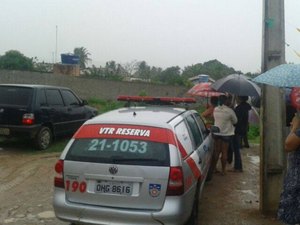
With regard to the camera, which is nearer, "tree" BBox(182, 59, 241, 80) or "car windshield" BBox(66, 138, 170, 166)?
"car windshield" BBox(66, 138, 170, 166)

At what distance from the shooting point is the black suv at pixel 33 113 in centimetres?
1016

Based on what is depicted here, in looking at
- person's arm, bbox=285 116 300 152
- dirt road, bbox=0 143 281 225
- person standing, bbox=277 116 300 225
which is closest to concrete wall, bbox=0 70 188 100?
dirt road, bbox=0 143 281 225

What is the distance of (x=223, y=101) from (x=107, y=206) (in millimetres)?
4453

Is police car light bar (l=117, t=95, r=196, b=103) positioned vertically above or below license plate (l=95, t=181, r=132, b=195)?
above

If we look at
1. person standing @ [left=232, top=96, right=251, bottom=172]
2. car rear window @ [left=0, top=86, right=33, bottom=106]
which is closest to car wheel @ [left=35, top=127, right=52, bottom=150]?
car rear window @ [left=0, top=86, right=33, bottom=106]

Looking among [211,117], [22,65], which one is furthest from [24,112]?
[22,65]

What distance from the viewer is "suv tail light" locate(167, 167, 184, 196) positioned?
4297 millimetres

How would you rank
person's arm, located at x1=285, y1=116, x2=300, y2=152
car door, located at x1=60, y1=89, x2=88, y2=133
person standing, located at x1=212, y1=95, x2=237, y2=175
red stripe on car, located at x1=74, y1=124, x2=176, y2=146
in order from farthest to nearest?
car door, located at x1=60, y1=89, x2=88, y2=133 → person standing, located at x1=212, y1=95, x2=237, y2=175 → red stripe on car, located at x1=74, y1=124, x2=176, y2=146 → person's arm, located at x1=285, y1=116, x2=300, y2=152

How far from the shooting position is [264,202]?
5.82m

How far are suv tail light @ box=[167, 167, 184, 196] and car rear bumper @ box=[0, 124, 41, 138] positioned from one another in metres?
6.63

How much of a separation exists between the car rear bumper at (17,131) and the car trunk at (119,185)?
604 centimetres

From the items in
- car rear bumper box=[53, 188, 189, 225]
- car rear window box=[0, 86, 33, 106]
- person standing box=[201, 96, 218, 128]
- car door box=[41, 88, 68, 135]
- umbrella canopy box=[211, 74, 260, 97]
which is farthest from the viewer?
car door box=[41, 88, 68, 135]

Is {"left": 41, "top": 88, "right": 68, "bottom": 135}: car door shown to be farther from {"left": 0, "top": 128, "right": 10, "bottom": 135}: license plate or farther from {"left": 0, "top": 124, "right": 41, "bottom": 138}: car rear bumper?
{"left": 0, "top": 128, "right": 10, "bottom": 135}: license plate

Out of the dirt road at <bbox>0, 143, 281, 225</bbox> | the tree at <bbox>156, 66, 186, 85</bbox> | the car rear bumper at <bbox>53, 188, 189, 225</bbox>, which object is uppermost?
the tree at <bbox>156, 66, 186, 85</bbox>
